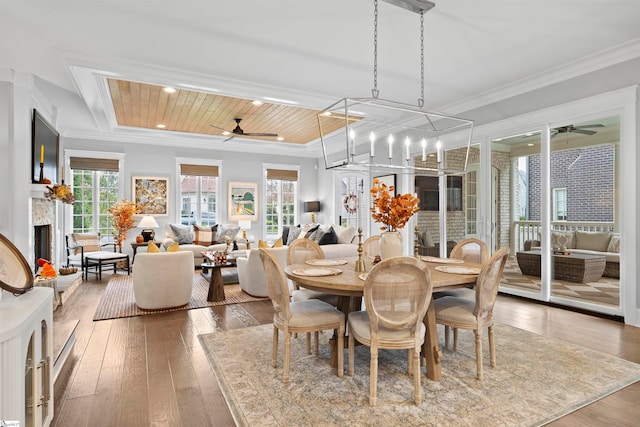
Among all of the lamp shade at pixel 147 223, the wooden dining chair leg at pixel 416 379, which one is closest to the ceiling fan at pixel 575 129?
the wooden dining chair leg at pixel 416 379

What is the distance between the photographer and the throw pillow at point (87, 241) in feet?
22.2

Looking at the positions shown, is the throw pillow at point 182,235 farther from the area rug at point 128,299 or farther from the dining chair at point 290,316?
the dining chair at point 290,316

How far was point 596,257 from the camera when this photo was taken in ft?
13.3

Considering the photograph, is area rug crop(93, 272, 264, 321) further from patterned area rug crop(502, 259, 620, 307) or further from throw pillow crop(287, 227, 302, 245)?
patterned area rug crop(502, 259, 620, 307)

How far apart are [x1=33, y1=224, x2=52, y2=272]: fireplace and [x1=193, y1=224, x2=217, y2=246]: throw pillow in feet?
8.40

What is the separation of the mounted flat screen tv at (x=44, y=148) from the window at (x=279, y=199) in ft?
14.2

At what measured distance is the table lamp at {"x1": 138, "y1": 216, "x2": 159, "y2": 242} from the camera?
286 inches

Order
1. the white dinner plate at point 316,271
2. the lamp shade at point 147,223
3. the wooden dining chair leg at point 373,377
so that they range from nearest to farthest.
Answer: the wooden dining chair leg at point 373,377 → the white dinner plate at point 316,271 → the lamp shade at point 147,223

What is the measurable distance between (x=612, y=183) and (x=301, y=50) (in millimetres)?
3584

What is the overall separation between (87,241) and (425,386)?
6.85 meters

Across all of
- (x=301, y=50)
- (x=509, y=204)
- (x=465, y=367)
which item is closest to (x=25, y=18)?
(x=301, y=50)

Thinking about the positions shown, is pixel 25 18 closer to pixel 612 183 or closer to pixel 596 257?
pixel 612 183

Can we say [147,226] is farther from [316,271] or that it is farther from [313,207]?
[316,271]

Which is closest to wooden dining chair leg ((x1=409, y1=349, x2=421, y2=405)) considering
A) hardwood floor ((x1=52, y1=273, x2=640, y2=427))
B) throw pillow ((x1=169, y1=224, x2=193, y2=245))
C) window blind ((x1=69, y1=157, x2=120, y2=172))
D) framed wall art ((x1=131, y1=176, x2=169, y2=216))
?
hardwood floor ((x1=52, y1=273, x2=640, y2=427))
